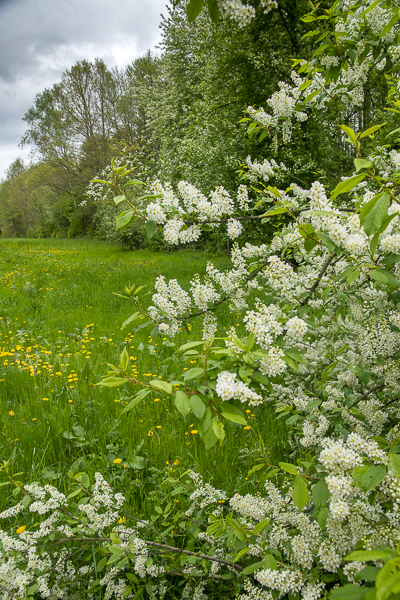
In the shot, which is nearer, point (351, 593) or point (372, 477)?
point (351, 593)

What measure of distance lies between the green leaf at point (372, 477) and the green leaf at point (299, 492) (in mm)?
187

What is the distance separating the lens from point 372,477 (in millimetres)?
933

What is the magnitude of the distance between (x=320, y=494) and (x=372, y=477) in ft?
0.78

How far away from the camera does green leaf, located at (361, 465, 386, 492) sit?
90 centimetres

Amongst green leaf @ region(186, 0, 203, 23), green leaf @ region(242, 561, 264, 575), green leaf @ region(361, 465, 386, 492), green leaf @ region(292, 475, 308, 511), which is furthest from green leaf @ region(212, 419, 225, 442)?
green leaf @ region(186, 0, 203, 23)

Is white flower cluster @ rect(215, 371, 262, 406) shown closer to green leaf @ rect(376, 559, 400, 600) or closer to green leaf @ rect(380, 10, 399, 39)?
green leaf @ rect(376, 559, 400, 600)

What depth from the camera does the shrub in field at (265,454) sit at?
3.52 ft

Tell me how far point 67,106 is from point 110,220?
13665 millimetres

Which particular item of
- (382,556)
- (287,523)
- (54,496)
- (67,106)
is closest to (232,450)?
(287,523)

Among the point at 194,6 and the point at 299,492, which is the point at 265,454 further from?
the point at 194,6

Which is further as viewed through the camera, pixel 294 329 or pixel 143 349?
pixel 143 349

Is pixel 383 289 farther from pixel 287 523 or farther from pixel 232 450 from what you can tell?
pixel 232 450

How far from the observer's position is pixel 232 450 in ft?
8.34

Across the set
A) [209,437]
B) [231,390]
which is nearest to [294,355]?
[231,390]
